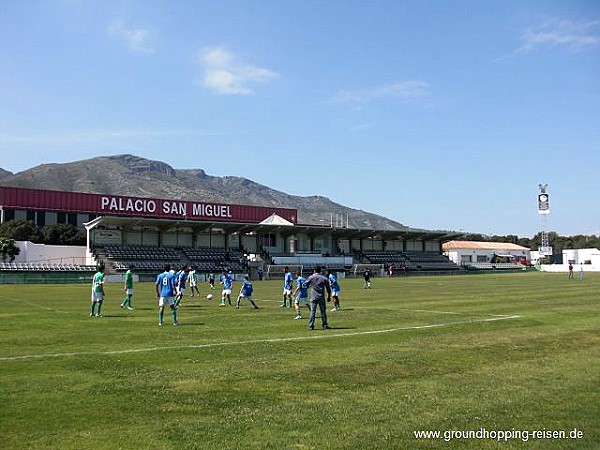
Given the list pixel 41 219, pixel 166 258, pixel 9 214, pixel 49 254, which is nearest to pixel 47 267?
pixel 49 254

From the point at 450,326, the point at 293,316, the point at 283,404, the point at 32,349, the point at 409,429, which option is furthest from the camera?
the point at 293,316

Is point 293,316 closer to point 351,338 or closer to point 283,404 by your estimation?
point 351,338

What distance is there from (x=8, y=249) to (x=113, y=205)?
29.3m

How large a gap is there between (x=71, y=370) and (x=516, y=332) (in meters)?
12.6

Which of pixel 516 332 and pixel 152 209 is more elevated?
pixel 152 209

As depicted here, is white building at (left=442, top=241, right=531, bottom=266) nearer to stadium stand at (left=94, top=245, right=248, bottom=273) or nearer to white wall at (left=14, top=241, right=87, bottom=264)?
stadium stand at (left=94, top=245, right=248, bottom=273)

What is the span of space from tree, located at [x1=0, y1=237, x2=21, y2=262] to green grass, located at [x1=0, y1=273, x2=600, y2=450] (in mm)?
61565

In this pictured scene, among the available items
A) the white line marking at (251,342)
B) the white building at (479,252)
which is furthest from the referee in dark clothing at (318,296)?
the white building at (479,252)

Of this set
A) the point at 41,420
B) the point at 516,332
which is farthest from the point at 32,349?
the point at 516,332

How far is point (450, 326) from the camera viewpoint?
1953cm

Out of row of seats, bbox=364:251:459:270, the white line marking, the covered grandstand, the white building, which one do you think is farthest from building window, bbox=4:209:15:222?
the white building

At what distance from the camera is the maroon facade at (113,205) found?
A: 97312 millimetres

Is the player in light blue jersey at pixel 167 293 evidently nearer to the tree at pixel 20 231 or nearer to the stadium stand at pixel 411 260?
the tree at pixel 20 231

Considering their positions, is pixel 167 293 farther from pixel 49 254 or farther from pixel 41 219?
pixel 41 219
